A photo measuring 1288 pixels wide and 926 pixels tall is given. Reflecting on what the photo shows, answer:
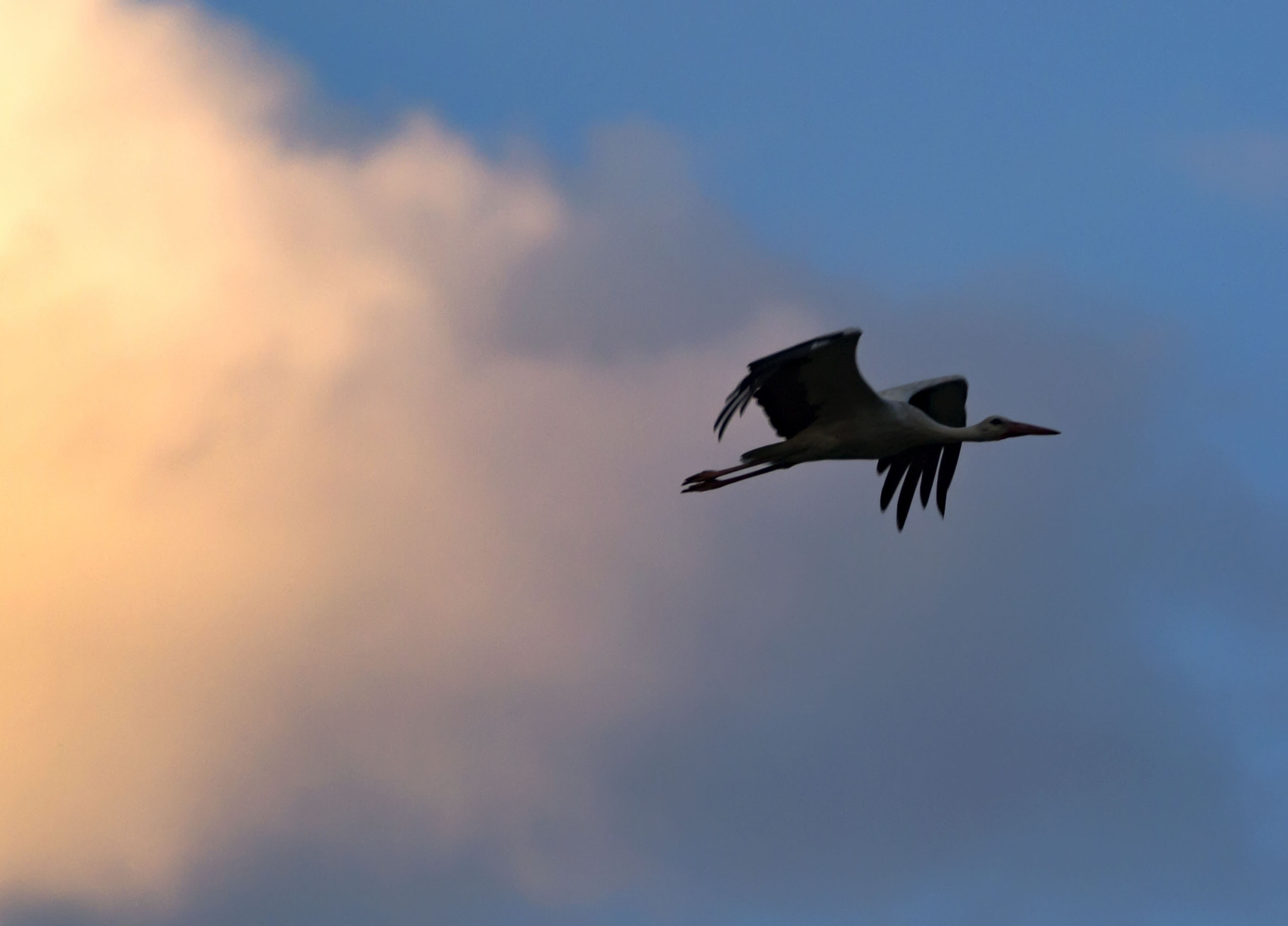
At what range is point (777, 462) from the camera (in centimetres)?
2428

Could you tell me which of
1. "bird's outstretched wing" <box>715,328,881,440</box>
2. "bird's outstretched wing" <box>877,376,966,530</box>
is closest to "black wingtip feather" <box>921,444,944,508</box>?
"bird's outstretched wing" <box>877,376,966,530</box>

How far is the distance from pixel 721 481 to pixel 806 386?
2403 mm

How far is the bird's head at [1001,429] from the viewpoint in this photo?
80.9 ft

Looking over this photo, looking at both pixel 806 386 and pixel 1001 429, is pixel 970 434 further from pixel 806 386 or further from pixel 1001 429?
pixel 806 386

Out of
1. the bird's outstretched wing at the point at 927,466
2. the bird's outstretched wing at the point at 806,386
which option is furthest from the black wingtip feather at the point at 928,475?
the bird's outstretched wing at the point at 806,386

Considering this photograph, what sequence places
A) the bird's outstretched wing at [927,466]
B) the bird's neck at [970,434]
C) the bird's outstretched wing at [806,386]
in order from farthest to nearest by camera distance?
1. the bird's outstretched wing at [927,466]
2. the bird's neck at [970,434]
3. the bird's outstretched wing at [806,386]

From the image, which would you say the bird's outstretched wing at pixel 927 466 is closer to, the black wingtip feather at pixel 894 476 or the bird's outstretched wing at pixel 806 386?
the black wingtip feather at pixel 894 476

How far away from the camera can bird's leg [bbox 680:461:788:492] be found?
2441 cm

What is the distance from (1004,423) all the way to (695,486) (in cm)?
378

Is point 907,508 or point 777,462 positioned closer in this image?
point 777,462

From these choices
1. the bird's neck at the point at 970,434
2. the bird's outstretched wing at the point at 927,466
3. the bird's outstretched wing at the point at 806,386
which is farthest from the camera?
the bird's outstretched wing at the point at 927,466

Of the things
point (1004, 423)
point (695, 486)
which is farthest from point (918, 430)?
point (695, 486)

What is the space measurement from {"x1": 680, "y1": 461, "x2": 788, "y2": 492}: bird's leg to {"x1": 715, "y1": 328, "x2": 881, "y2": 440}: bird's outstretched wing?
641 millimetres

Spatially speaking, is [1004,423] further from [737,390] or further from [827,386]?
[737,390]
